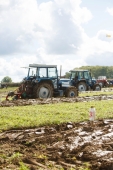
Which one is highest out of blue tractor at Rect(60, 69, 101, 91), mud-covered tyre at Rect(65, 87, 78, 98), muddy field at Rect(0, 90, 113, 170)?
blue tractor at Rect(60, 69, 101, 91)

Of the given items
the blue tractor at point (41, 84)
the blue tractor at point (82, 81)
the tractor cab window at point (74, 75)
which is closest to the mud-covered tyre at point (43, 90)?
the blue tractor at point (41, 84)

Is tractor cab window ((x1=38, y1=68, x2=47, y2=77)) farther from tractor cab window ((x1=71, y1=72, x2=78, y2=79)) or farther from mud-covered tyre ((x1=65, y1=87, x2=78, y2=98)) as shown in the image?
tractor cab window ((x1=71, y1=72, x2=78, y2=79))

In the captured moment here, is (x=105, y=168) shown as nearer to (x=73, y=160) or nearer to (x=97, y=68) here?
(x=73, y=160)

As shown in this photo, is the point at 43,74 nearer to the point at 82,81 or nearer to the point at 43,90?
the point at 43,90

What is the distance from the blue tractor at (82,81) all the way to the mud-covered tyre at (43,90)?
11.1 metres

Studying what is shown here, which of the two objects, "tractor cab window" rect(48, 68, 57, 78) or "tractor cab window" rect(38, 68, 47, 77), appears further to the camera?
"tractor cab window" rect(48, 68, 57, 78)

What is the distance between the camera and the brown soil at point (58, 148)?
762cm

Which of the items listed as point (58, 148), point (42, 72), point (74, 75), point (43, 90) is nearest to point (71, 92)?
point (43, 90)

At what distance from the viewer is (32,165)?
7504mm

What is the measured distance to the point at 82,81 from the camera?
36.1 metres

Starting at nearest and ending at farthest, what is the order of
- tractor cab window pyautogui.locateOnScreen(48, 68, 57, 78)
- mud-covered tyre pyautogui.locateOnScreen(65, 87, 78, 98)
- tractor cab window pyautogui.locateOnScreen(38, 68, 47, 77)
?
tractor cab window pyautogui.locateOnScreen(38, 68, 47, 77), tractor cab window pyautogui.locateOnScreen(48, 68, 57, 78), mud-covered tyre pyautogui.locateOnScreen(65, 87, 78, 98)

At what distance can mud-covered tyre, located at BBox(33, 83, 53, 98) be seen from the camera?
78.6 feet

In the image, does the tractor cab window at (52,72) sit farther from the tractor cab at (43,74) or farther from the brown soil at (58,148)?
the brown soil at (58,148)

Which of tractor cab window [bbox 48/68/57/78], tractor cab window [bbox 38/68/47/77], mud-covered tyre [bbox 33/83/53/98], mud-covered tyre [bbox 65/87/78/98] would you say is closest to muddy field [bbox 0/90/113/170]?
mud-covered tyre [bbox 33/83/53/98]
